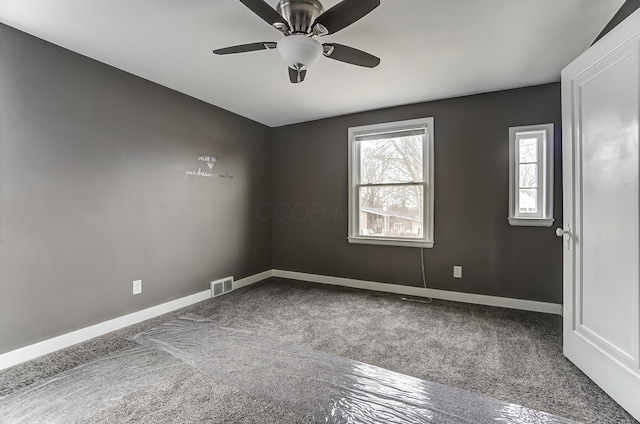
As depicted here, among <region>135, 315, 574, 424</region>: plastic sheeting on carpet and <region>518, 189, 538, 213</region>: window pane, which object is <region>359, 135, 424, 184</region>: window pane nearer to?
<region>518, 189, 538, 213</region>: window pane

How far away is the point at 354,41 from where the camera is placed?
2311 mm

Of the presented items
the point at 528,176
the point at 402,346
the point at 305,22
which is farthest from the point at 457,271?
the point at 305,22

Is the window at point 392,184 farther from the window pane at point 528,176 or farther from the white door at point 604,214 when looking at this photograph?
the white door at point 604,214

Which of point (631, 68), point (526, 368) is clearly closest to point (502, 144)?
point (631, 68)

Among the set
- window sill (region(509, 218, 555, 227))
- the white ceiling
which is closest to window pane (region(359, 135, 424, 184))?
the white ceiling

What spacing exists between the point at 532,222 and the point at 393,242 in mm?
1499

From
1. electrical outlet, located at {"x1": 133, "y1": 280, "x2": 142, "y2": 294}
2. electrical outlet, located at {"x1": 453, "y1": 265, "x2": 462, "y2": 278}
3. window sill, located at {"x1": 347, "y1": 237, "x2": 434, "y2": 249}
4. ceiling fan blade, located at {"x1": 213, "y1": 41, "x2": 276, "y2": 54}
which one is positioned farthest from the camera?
window sill, located at {"x1": 347, "y1": 237, "x2": 434, "y2": 249}

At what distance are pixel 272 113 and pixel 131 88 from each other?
1701mm

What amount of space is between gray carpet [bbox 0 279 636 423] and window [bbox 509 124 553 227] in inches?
40.7

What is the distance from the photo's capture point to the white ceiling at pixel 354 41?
1.93 metres

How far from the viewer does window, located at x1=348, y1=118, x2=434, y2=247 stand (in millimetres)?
3670

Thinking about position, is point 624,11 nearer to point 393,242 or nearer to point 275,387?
point 393,242

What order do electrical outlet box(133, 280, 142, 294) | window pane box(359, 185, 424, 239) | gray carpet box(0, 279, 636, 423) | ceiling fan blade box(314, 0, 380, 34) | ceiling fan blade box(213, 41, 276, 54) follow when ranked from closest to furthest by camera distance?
ceiling fan blade box(314, 0, 380, 34) < gray carpet box(0, 279, 636, 423) < ceiling fan blade box(213, 41, 276, 54) < electrical outlet box(133, 280, 142, 294) < window pane box(359, 185, 424, 239)

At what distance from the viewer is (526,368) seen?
2045 mm
